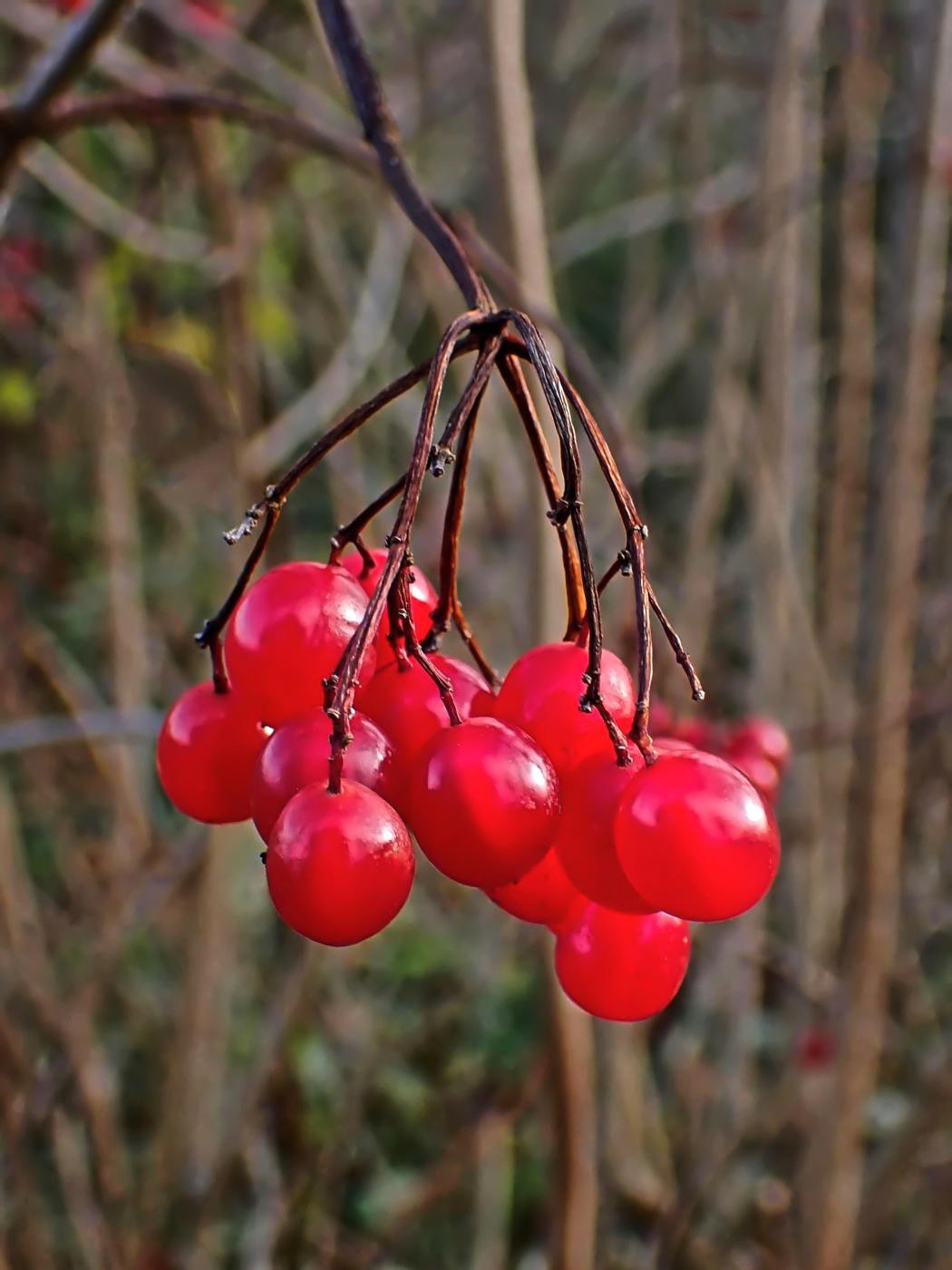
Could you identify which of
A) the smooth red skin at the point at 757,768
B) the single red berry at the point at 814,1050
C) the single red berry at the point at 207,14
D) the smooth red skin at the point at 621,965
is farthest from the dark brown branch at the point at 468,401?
the single red berry at the point at 814,1050

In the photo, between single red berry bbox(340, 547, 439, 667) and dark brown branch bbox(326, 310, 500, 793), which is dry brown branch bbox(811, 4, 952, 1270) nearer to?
single red berry bbox(340, 547, 439, 667)

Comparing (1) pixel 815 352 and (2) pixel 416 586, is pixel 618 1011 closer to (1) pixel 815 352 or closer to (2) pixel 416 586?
(2) pixel 416 586

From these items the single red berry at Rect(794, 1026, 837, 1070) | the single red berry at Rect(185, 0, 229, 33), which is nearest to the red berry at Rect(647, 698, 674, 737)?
the single red berry at Rect(794, 1026, 837, 1070)

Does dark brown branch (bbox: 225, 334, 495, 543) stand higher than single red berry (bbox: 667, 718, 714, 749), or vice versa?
single red berry (bbox: 667, 718, 714, 749)

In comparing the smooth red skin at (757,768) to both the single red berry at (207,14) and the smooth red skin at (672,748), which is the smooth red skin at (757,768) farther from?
the single red berry at (207,14)

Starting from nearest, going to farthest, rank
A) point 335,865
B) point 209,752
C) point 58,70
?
point 335,865 → point 209,752 → point 58,70

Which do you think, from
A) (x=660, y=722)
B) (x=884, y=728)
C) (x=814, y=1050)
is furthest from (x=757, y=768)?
(x=814, y=1050)

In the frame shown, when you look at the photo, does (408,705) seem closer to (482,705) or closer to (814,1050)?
(482,705)
